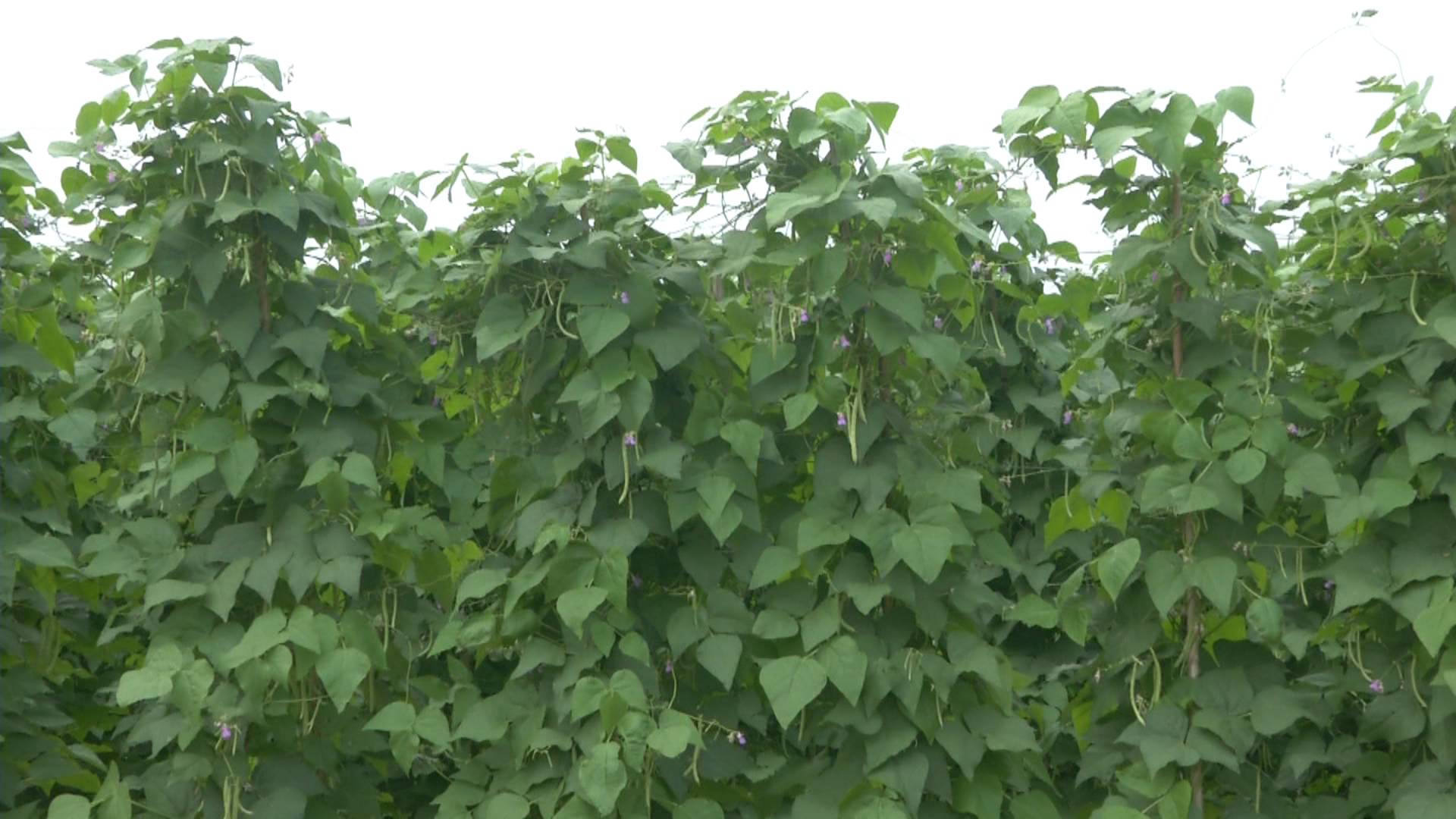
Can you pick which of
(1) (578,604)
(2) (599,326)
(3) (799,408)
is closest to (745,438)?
(3) (799,408)

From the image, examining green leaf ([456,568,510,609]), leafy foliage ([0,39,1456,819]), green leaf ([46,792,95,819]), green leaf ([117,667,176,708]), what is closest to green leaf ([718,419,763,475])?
leafy foliage ([0,39,1456,819])

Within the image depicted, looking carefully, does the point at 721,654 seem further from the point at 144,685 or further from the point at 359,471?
the point at 144,685

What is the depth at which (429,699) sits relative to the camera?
4520mm

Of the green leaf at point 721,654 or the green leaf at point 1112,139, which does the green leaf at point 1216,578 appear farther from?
the green leaf at point 721,654

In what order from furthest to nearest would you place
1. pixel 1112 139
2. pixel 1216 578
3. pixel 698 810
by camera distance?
pixel 698 810
pixel 1216 578
pixel 1112 139

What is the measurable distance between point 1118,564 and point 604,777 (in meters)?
1.34

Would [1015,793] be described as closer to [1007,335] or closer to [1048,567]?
[1048,567]

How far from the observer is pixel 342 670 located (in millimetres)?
4023

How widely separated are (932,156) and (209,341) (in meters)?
2.11

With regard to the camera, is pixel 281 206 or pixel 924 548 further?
pixel 281 206

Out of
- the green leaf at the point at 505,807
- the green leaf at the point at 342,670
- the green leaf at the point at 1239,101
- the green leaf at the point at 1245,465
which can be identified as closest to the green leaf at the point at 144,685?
the green leaf at the point at 342,670

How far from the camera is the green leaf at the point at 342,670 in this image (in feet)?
13.1

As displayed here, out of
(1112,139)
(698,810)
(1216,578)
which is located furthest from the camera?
(698,810)

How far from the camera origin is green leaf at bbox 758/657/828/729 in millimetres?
3861
